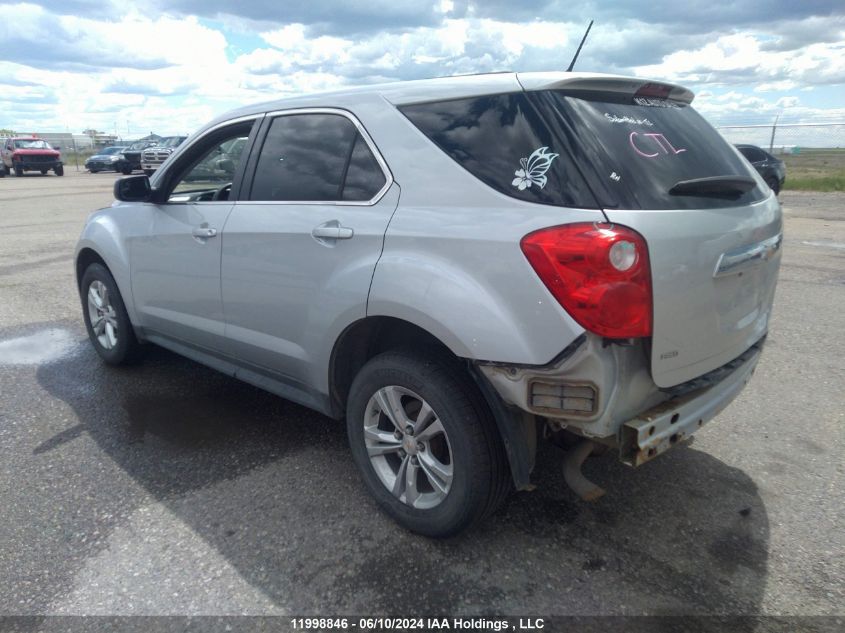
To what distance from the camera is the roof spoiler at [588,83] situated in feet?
8.41

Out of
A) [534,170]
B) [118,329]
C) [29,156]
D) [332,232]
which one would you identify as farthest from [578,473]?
[29,156]

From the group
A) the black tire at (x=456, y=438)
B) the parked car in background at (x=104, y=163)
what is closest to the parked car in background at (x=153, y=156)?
the parked car in background at (x=104, y=163)

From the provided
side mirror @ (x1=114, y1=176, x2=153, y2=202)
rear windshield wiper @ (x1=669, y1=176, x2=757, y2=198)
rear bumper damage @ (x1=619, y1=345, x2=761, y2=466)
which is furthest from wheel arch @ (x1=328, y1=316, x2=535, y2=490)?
side mirror @ (x1=114, y1=176, x2=153, y2=202)

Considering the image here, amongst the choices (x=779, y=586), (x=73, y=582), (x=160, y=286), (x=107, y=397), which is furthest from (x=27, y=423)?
(x=779, y=586)

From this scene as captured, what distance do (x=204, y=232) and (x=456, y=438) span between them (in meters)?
2.01

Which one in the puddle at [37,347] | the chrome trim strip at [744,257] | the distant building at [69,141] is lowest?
the distant building at [69,141]

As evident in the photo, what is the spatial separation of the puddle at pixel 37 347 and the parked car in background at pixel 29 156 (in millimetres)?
32990

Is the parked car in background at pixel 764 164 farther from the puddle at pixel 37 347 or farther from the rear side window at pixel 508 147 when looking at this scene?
the rear side window at pixel 508 147

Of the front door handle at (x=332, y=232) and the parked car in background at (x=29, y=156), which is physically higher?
the front door handle at (x=332, y=232)

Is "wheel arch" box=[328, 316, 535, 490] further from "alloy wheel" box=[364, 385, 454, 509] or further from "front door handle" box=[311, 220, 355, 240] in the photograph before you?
"front door handle" box=[311, 220, 355, 240]

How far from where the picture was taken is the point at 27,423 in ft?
13.5

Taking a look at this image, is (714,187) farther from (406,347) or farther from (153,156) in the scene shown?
(153,156)

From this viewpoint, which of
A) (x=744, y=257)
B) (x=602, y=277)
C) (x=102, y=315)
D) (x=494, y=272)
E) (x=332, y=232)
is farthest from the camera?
(x=102, y=315)

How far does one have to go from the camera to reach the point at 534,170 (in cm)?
248
